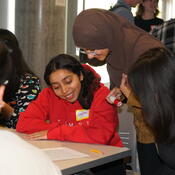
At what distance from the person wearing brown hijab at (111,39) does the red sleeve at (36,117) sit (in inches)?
26.9

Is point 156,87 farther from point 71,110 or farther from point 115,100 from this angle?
point 71,110

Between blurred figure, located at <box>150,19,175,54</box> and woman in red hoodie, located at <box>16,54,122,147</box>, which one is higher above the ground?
blurred figure, located at <box>150,19,175,54</box>

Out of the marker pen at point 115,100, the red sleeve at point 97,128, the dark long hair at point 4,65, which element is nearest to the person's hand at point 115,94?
the marker pen at point 115,100

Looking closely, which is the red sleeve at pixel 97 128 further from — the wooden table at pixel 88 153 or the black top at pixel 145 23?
the black top at pixel 145 23

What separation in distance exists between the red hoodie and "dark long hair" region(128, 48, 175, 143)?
84cm

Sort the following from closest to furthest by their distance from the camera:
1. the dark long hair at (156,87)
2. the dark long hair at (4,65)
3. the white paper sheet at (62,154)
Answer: the dark long hair at (4,65) < the dark long hair at (156,87) < the white paper sheet at (62,154)

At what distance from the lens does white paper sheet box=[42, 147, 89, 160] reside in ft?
6.54

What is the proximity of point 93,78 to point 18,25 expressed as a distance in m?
1.90

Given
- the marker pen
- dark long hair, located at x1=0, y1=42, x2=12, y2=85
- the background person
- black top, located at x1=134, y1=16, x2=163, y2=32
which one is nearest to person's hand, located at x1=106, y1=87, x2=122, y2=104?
the marker pen

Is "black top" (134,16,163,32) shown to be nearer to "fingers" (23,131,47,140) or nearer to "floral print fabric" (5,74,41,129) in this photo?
"floral print fabric" (5,74,41,129)

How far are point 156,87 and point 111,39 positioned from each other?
1.74 ft

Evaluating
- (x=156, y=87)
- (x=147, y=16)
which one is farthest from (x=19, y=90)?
(x=147, y=16)

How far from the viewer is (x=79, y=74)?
2764 mm

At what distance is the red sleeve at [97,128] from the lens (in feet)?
8.14
